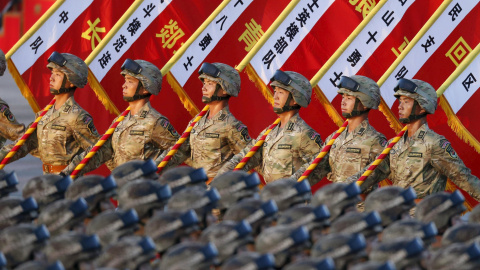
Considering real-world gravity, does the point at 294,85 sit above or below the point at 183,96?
below

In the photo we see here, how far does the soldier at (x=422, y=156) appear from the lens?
12.4 m

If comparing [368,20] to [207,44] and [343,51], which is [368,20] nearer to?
[343,51]

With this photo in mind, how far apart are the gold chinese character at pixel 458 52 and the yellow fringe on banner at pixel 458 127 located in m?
0.62

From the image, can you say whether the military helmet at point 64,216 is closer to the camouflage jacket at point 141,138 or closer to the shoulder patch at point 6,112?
the camouflage jacket at point 141,138

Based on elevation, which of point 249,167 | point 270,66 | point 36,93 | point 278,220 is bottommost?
point 278,220

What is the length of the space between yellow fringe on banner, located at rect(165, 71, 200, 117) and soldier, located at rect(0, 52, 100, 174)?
3.04ft

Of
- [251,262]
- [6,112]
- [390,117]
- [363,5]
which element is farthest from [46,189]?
[363,5]

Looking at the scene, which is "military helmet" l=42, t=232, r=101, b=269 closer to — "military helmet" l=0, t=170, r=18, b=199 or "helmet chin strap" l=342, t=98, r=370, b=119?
A: "military helmet" l=0, t=170, r=18, b=199

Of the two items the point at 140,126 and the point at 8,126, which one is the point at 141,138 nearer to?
the point at 140,126

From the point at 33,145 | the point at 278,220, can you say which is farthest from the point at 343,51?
the point at 278,220

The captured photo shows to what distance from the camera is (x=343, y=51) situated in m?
14.0

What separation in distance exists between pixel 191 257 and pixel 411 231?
4.68ft

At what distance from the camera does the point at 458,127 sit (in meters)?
13.3

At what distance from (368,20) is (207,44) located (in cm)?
165
